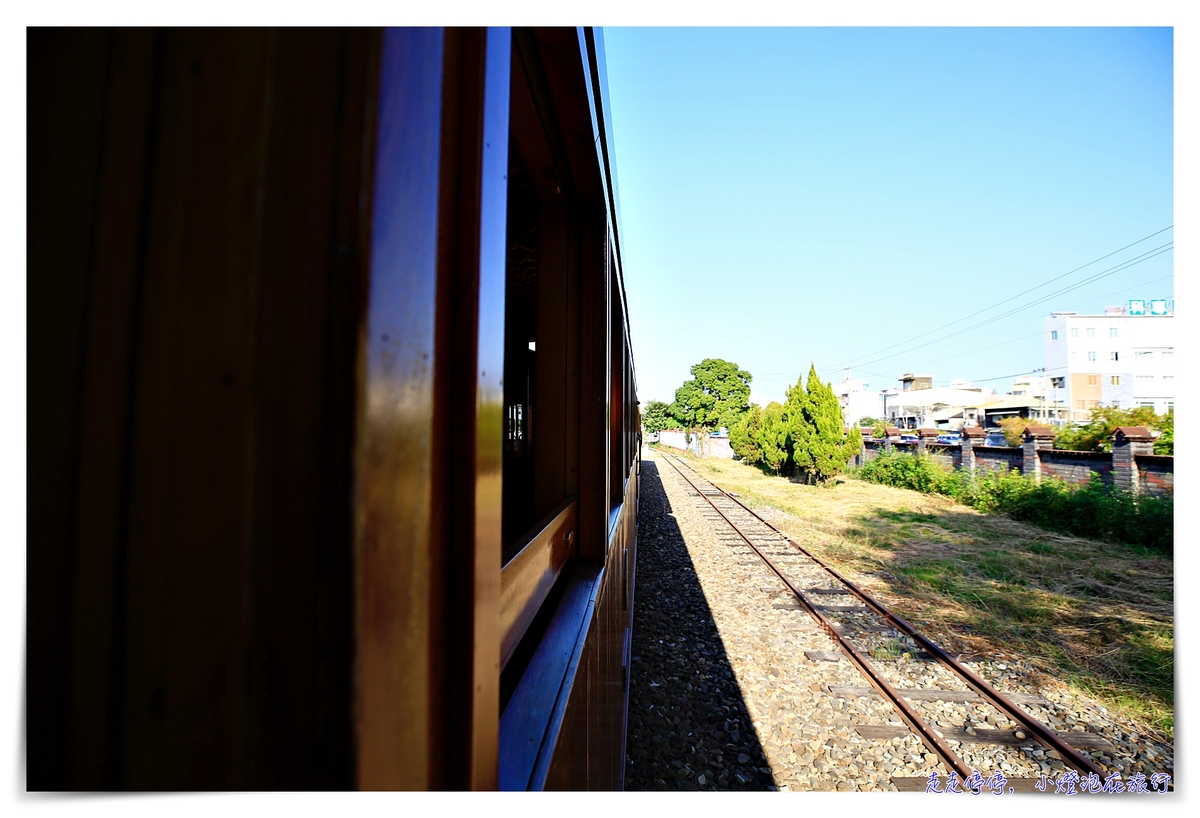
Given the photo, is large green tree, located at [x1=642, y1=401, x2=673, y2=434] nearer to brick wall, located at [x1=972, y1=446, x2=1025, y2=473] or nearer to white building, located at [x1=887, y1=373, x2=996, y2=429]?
white building, located at [x1=887, y1=373, x2=996, y2=429]

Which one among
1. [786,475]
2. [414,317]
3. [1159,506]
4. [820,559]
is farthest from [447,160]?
[786,475]

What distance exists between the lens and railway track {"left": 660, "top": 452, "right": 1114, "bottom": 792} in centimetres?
355

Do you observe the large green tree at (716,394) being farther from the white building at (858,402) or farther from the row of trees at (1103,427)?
the row of trees at (1103,427)

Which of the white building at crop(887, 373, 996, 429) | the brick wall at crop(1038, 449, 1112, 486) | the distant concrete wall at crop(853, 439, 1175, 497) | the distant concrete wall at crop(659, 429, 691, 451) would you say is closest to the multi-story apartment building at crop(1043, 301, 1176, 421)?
the white building at crop(887, 373, 996, 429)

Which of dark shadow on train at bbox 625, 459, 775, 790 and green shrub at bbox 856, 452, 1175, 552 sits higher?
green shrub at bbox 856, 452, 1175, 552

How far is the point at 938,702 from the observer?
4.36 m

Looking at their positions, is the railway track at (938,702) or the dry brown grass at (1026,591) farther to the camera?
the dry brown grass at (1026,591)

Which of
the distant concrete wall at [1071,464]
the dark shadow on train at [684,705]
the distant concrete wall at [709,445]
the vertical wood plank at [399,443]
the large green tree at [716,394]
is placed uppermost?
the large green tree at [716,394]

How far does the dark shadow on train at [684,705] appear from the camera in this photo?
3.51 metres

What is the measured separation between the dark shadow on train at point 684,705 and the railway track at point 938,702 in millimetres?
926

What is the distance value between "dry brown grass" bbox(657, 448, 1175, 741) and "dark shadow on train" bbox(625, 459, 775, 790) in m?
2.53

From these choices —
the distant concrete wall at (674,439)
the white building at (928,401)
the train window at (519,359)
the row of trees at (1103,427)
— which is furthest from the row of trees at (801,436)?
the white building at (928,401)

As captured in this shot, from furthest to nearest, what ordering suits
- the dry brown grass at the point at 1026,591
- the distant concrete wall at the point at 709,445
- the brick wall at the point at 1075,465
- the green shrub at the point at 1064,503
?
the distant concrete wall at the point at 709,445 → the brick wall at the point at 1075,465 → the green shrub at the point at 1064,503 → the dry brown grass at the point at 1026,591

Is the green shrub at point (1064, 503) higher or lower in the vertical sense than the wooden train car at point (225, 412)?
lower
